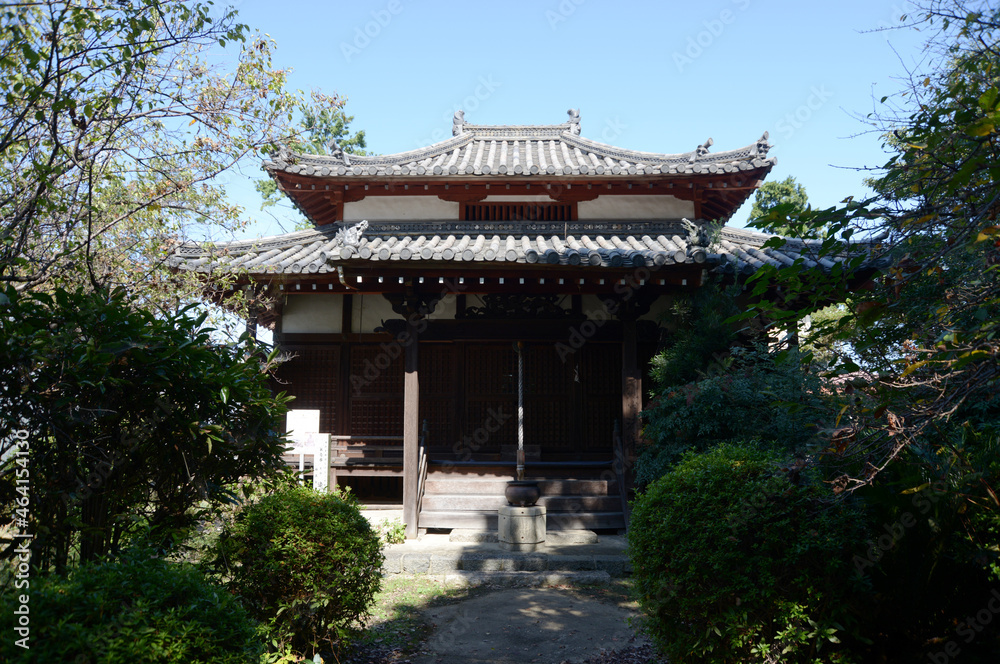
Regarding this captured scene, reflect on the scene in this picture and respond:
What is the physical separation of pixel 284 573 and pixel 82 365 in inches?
78.4

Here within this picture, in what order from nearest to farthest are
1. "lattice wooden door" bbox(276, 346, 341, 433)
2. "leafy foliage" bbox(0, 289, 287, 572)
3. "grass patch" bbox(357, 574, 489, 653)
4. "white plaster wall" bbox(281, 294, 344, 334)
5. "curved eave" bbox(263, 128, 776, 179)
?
"leafy foliage" bbox(0, 289, 287, 572) → "grass patch" bbox(357, 574, 489, 653) → "curved eave" bbox(263, 128, 776, 179) → "lattice wooden door" bbox(276, 346, 341, 433) → "white plaster wall" bbox(281, 294, 344, 334)

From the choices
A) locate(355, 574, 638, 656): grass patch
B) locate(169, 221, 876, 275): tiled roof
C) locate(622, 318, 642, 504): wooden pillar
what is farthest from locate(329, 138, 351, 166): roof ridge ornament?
locate(355, 574, 638, 656): grass patch

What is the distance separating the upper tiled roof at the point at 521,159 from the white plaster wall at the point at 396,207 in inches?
24.3

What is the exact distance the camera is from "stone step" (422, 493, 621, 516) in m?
9.42

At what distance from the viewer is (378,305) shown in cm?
1122

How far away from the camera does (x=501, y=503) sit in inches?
378

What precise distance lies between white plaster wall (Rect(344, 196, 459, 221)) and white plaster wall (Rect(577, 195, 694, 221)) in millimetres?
2446

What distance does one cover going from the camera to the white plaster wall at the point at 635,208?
37.1 feet

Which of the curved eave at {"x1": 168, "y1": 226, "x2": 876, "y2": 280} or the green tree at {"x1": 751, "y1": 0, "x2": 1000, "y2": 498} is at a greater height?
the curved eave at {"x1": 168, "y1": 226, "x2": 876, "y2": 280}

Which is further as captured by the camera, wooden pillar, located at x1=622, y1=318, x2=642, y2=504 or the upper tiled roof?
the upper tiled roof

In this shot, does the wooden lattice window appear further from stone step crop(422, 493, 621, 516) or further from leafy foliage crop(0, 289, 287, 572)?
leafy foliage crop(0, 289, 287, 572)

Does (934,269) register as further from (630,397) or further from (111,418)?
(630,397)

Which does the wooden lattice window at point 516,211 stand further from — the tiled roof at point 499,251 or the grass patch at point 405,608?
the grass patch at point 405,608

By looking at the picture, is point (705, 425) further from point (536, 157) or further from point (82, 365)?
point (536, 157)
